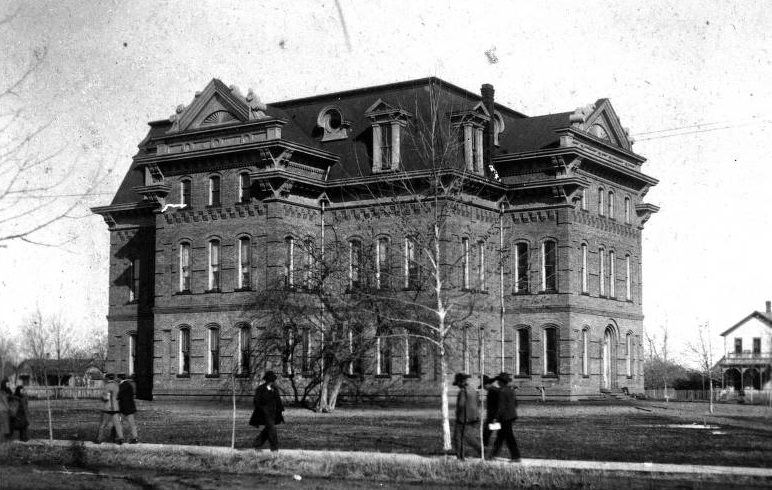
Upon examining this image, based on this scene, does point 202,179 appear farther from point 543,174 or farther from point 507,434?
point 507,434

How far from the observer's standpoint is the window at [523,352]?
4959 centimetres

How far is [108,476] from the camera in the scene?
21.3m

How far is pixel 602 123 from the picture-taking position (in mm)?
52531

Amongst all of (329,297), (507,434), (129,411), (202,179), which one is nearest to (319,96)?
(202,179)

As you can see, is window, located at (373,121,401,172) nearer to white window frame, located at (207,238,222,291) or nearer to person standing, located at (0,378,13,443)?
white window frame, located at (207,238,222,291)

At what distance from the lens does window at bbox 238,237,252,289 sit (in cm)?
4803

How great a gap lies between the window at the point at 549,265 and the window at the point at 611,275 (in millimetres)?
4368

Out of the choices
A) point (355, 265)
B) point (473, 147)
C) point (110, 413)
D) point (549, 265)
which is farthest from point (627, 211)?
point (110, 413)

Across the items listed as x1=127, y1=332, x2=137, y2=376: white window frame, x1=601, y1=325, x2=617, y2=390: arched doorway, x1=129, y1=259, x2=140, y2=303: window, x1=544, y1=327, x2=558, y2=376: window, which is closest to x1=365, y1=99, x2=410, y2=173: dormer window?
x1=544, y1=327, x2=558, y2=376: window

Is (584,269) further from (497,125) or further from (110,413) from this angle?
(110,413)

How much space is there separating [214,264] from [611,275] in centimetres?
1841

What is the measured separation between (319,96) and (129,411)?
29.0 metres

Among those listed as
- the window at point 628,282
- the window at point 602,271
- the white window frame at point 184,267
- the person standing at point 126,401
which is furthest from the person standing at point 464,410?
the window at point 628,282

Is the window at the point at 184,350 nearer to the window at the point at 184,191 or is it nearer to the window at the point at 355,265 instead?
the window at the point at 184,191
